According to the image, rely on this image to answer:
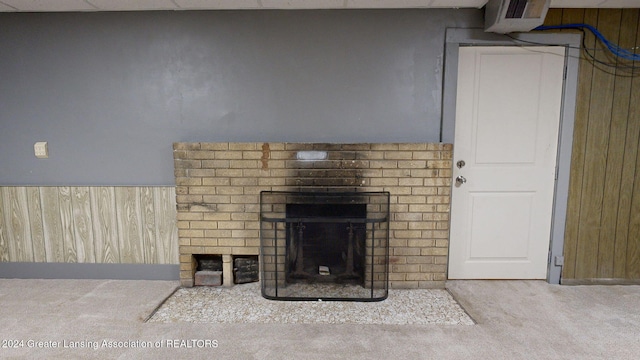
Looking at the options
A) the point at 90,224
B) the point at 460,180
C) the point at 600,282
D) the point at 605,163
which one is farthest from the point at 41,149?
the point at 600,282

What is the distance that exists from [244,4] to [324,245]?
1.85 m

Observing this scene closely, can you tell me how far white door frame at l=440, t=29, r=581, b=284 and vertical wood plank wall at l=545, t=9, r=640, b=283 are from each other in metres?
0.06

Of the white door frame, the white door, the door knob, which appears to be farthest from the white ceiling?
the door knob

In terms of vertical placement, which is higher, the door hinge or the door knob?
the door knob

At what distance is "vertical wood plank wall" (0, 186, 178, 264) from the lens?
9.34 ft

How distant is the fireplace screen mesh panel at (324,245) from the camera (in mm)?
2555

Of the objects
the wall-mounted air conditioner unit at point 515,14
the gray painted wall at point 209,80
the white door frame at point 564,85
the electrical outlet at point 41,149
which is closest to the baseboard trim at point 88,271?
the gray painted wall at point 209,80

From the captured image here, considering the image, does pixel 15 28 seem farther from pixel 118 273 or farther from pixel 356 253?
pixel 356 253

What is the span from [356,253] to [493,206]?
3.99 feet

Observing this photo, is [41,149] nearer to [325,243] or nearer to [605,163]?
[325,243]

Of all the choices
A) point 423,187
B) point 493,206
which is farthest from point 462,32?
point 493,206

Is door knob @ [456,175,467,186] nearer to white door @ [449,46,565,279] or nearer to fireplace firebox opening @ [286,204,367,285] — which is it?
white door @ [449,46,565,279]

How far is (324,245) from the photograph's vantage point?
103 inches

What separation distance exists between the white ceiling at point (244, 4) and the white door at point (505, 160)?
0.36 m
